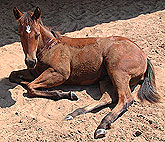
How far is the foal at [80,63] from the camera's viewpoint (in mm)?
4418

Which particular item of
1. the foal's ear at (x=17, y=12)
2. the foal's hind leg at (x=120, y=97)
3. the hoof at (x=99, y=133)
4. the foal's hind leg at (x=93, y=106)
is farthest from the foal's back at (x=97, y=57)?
the hoof at (x=99, y=133)

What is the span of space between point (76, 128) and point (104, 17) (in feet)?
13.9

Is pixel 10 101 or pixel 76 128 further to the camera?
pixel 10 101

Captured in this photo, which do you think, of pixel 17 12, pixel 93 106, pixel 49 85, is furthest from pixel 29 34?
pixel 93 106

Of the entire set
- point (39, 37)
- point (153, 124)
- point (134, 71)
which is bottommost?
point (153, 124)

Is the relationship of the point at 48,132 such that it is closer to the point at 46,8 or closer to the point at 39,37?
the point at 39,37

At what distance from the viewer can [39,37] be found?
4.75m

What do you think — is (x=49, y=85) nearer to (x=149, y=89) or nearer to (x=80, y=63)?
(x=80, y=63)

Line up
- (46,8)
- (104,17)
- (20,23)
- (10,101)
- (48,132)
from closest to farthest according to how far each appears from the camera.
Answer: (48,132)
(20,23)
(10,101)
(104,17)
(46,8)

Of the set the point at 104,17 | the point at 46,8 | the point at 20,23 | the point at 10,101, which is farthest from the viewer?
the point at 46,8

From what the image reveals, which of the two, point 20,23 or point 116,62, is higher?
point 20,23

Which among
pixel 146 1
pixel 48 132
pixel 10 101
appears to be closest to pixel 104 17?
pixel 146 1

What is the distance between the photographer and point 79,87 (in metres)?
5.03

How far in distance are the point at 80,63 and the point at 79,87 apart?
488mm
